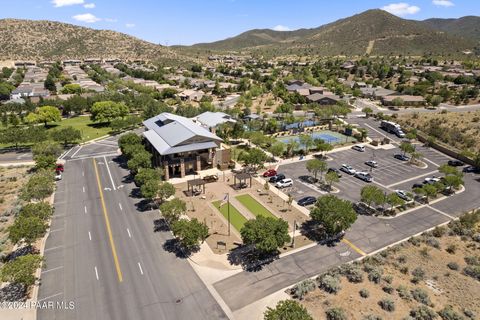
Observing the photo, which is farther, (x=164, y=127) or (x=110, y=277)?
(x=164, y=127)

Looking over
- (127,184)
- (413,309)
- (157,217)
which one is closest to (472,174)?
(413,309)

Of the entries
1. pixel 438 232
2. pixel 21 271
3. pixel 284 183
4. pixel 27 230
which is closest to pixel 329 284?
pixel 438 232

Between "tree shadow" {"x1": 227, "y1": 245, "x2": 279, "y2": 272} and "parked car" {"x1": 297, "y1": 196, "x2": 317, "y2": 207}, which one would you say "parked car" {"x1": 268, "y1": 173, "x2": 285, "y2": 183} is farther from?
"tree shadow" {"x1": 227, "y1": 245, "x2": 279, "y2": 272}

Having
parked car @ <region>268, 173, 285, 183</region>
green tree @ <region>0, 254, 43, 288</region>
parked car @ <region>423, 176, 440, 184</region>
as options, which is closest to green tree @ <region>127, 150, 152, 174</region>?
parked car @ <region>268, 173, 285, 183</region>

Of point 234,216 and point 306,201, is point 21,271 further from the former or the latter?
point 306,201

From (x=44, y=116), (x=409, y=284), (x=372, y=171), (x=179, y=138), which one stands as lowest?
(x=409, y=284)

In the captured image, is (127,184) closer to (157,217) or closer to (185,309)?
(157,217)

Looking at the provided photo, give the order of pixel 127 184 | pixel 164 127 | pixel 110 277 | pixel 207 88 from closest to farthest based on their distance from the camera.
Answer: pixel 110 277 < pixel 127 184 < pixel 164 127 < pixel 207 88
